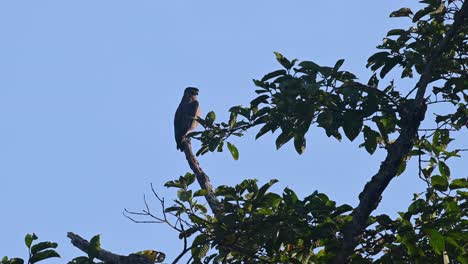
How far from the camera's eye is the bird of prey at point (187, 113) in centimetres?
1586

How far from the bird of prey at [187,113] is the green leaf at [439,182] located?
8.41 m

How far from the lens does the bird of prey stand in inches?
624

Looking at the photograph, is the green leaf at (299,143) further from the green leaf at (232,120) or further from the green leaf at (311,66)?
the green leaf at (232,120)

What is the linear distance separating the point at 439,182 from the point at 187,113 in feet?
33.1

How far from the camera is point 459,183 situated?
6809 millimetres

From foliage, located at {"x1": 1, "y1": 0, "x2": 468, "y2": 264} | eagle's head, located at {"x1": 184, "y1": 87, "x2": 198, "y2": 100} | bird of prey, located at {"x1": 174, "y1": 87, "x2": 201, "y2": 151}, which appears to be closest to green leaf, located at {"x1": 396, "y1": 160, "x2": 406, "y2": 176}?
foliage, located at {"x1": 1, "y1": 0, "x2": 468, "y2": 264}

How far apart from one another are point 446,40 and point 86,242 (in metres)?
3.21

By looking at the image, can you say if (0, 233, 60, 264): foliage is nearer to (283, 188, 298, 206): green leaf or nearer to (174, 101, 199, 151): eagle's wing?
(283, 188, 298, 206): green leaf

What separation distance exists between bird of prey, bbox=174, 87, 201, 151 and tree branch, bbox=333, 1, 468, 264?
8.57 meters

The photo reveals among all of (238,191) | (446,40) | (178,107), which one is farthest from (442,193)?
(178,107)

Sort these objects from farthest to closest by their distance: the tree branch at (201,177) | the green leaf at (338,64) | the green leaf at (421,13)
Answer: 1. the tree branch at (201,177)
2. the green leaf at (421,13)
3. the green leaf at (338,64)

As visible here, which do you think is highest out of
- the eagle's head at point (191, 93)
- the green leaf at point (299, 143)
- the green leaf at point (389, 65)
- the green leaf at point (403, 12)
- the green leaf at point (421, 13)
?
the eagle's head at point (191, 93)

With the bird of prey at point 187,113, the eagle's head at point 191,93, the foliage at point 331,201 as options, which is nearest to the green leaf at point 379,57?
the foliage at point 331,201

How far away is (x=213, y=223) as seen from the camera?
6566mm
